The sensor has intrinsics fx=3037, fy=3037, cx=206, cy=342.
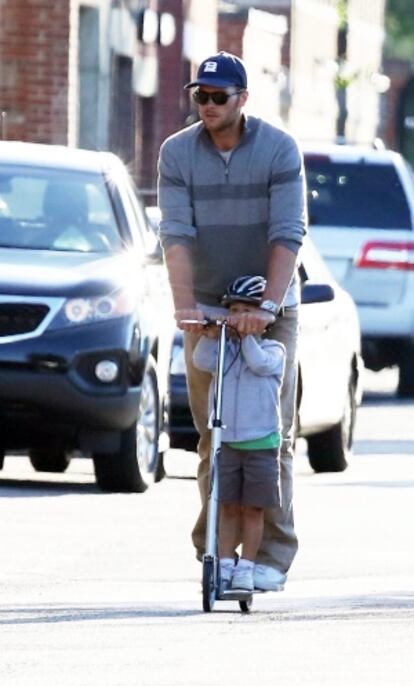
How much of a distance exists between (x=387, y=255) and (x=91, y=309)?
348 inches

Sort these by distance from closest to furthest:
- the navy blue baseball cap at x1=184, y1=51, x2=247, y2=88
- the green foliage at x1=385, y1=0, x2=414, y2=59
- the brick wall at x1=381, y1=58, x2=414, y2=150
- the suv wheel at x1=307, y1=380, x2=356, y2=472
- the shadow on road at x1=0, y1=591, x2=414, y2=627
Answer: the shadow on road at x1=0, y1=591, x2=414, y2=627 < the navy blue baseball cap at x1=184, y1=51, x2=247, y2=88 < the suv wheel at x1=307, y1=380, x2=356, y2=472 < the brick wall at x1=381, y1=58, x2=414, y2=150 < the green foliage at x1=385, y1=0, x2=414, y2=59

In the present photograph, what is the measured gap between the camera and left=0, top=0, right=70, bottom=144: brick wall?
89.6 feet

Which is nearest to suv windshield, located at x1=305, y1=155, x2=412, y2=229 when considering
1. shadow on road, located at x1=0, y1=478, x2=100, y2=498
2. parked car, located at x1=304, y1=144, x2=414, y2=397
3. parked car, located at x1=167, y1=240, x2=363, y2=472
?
parked car, located at x1=304, y1=144, x2=414, y2=397

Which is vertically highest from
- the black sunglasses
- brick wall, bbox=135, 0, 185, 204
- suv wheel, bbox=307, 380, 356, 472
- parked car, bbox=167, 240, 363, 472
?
the black sunglasses

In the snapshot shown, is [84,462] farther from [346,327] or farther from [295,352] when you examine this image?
[295,352]

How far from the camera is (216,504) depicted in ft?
31.3

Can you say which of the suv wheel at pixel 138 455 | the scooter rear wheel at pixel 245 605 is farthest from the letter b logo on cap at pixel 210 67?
the suv wheel at pixel 138 455

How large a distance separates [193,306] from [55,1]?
18107mm

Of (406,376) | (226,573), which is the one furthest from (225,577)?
(406,376)

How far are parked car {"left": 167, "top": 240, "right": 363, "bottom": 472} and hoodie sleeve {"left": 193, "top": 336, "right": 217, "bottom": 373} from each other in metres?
5.05

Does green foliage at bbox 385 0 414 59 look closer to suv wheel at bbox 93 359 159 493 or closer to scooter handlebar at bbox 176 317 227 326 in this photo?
suv wheel at bbox 93 359 159 493

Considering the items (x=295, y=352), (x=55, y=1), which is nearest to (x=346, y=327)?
(x=295, y=352)

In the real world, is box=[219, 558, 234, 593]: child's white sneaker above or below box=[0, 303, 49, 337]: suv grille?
above

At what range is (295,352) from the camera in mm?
10031
